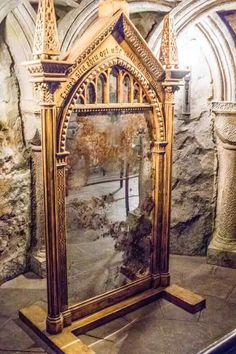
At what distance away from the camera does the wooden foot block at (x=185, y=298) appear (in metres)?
4.07

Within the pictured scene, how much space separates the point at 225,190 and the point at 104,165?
6.97 ft

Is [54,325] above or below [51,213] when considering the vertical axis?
below

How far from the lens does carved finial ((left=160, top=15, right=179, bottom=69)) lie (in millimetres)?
3748

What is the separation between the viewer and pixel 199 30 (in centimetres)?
483

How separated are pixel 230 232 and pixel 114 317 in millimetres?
2078

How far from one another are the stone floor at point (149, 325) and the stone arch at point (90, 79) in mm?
1725

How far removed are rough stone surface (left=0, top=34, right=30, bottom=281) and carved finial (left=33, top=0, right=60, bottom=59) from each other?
1.56m

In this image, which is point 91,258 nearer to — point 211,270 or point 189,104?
point 211,270

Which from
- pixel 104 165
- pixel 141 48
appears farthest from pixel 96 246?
pixel 141 48

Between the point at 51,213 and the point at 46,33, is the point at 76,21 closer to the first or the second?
the point at 46,33

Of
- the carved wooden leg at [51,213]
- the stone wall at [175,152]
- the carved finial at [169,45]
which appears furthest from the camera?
Answer: the stone wall at [175,152]

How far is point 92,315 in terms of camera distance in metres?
3.79

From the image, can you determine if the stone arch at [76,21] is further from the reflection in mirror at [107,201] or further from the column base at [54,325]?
the column base at [54,325]

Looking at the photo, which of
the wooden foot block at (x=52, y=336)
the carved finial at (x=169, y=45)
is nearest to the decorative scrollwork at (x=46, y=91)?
the carved finial at (x=169, y=45)
